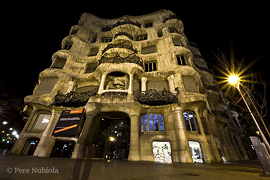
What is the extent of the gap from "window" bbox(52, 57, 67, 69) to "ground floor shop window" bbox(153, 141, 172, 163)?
63.9 feet

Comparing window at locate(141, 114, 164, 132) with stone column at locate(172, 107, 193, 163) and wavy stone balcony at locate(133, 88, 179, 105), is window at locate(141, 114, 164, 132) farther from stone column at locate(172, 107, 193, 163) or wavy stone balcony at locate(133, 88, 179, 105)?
wavy stone balcony at locate(133, 88, 179, 105)

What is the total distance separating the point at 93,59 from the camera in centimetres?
2025

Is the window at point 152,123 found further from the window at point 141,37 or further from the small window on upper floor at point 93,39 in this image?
the small window on upper floor at point 93,39

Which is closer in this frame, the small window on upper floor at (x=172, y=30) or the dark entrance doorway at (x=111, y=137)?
the dark entrance doorway at (x=111, y=137)

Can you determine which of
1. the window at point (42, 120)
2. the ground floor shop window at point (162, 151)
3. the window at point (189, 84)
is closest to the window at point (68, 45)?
the window at point (42, 120)

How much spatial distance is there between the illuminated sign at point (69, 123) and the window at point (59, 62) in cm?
935

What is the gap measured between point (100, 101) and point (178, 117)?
9211mm

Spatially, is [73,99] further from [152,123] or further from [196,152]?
[196,152]

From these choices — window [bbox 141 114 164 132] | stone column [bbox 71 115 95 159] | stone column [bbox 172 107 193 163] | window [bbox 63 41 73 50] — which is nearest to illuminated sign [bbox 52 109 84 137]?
stone column [bbox 71 115 95 159]

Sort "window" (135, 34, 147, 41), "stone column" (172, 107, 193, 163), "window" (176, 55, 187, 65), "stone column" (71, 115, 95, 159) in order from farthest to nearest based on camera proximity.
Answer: "window" (135, 34, 147, 41)
"window" (176, 55, 187, 65)
"stone column" (71, 115, 95, 159)
"stone column" (172, 107, 193, 163)

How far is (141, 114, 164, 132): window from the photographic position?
1351cm

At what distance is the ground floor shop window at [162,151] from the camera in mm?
11825

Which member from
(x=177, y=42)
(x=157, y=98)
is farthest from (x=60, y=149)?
(x=177, y=42)

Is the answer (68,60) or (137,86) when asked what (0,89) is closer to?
(68,60)
